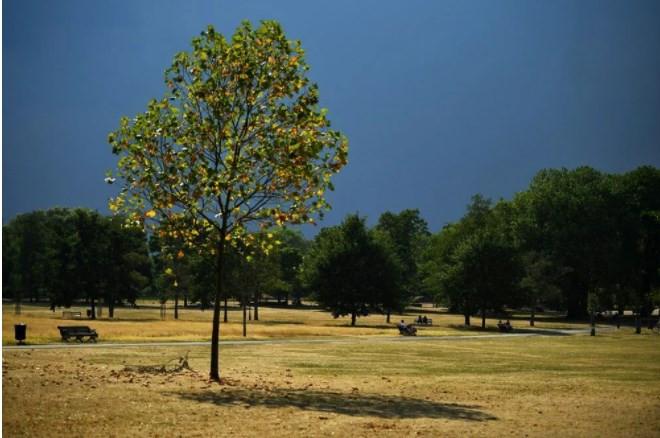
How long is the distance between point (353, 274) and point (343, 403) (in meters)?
65.3

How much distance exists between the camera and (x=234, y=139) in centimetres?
2384

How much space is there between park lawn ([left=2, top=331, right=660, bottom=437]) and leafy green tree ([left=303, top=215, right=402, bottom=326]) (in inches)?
1941

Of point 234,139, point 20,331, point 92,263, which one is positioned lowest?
point 20,331

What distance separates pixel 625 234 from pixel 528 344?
61.2 m

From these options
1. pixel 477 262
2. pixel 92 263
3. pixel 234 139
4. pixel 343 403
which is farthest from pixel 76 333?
pixel 92 263

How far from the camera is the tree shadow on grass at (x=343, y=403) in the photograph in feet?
59.4

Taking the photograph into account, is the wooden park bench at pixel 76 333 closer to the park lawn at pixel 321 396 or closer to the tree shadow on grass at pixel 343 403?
the park lawn at pixel 321 396

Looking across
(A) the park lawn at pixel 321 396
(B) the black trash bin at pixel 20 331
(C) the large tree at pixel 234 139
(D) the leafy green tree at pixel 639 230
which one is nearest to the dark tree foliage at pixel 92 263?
(B) the black trash bin at pixel 20 331

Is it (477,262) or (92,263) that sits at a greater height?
(477,262)

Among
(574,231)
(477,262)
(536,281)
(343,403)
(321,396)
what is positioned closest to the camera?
(343,403)

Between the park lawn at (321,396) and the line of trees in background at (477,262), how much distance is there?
32.4m

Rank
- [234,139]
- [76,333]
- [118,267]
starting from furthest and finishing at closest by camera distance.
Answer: [118,267], [76,333], [234,139]

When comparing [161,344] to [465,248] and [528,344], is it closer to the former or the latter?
[528,344]

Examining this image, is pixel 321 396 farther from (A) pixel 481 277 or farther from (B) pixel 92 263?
(B) pixel 92 263
